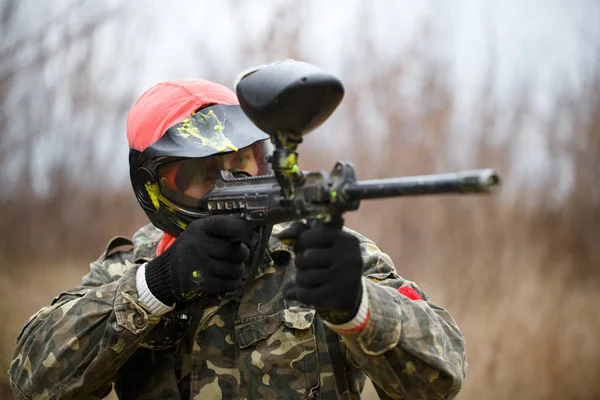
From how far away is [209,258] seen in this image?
2111 millimetres

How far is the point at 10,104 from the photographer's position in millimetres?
4391

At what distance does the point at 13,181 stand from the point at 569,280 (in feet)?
15.7

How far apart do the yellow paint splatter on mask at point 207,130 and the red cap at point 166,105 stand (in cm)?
4

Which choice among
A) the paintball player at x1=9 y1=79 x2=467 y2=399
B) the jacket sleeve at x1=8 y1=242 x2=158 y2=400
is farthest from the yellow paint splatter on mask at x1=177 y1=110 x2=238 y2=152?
the jacket sleeve at x1=8 y1=242 x2=158 y2=400

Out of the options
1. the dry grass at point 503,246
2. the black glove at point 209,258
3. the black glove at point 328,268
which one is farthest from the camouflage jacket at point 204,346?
the dry grass at point 503,246

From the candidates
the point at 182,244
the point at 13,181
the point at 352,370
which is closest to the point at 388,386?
the point at 352,370

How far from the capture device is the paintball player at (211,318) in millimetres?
1975

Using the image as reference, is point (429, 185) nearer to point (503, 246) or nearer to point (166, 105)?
point (166, 105)

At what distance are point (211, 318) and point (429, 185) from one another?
3.87 feet

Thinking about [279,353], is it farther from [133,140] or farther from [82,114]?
[82,114]

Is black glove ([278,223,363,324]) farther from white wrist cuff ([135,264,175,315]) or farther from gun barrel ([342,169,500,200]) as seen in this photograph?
white wrist cuff ([135,264,175,315])

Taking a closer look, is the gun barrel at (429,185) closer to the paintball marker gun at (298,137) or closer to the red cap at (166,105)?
the paintball marker gun at (298,137)

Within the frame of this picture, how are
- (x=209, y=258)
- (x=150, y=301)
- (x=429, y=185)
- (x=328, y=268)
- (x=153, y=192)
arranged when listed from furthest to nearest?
(x=153, y=192)
(x=150, y=301)
(x=209, y=258)
(x=328, y=268)
(x=429, y=185)

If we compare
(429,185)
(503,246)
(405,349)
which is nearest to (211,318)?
(405,349)
